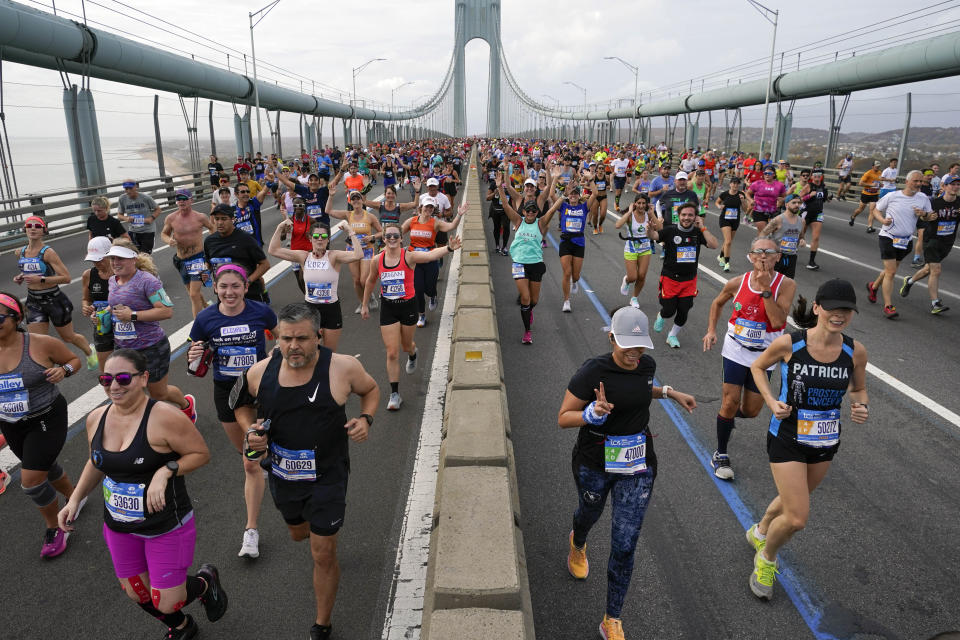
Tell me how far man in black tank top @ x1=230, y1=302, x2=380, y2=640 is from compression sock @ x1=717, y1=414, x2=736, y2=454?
3.16 metres

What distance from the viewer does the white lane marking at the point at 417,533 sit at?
351 centimetres

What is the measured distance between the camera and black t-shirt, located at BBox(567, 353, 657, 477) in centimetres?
342

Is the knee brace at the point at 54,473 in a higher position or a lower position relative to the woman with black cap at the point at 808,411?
lower

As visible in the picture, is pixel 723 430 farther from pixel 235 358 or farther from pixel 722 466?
pixel 235 358

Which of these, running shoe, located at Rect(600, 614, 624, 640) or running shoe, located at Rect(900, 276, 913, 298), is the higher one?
running shoe, located at Rect(900, 276, 913, 298)

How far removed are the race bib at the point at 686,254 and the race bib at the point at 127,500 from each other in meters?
6.69

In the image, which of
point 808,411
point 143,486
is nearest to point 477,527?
point 143,486

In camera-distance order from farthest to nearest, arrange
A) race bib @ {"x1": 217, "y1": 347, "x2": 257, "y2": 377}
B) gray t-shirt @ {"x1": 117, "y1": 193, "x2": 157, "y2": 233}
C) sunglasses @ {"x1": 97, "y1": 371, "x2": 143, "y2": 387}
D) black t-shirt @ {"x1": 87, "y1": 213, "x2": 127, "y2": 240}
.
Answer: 1. gray t-shirt @ {"x1": 117, "y1": 193, "x2": 157, "y2": 233}
2. black t-shirt @ {"x1": 87, "y1": 213, "x2": 127, "y2": 240}
3. race bib @ {"x1": 217, "y1": 347, "x2": 257, "y2": 377}
4. sunglasses @ {"x1": 97, "y1": 371, "x2": 143, "y2": 387}

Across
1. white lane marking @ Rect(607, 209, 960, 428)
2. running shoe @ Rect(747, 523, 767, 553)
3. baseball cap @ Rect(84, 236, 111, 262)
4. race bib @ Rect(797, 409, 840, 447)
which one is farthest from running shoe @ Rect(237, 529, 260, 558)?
white lane marking @ Rect(607, 209, 960, 428)

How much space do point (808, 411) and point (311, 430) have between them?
2.96m

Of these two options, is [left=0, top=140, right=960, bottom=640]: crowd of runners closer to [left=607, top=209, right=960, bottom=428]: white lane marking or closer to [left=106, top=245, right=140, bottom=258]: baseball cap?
[left=106, top=245, right=140, bottom=258]: baseball cap

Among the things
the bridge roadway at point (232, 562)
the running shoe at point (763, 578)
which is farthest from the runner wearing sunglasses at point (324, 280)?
the running shoe at point (763, 578)

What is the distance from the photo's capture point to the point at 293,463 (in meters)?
3.35

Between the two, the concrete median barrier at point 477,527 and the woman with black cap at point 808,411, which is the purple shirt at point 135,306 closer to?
the concrete median barrier at point 477,527
